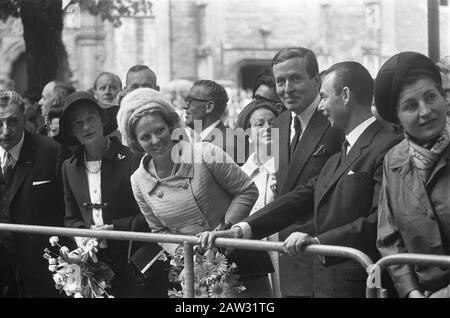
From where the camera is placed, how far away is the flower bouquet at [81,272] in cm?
818

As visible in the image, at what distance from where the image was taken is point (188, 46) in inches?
1736

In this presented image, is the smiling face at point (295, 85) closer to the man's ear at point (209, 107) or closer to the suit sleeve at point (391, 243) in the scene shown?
the suit sleeve at point (391, 243)

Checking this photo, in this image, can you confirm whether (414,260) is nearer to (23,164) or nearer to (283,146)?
(283,146)

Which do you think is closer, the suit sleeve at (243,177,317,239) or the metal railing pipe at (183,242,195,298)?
the metal railing pipe at (183,242,195,298)

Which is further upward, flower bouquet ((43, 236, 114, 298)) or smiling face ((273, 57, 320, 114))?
smiling face ((273, 57, 320, 114))

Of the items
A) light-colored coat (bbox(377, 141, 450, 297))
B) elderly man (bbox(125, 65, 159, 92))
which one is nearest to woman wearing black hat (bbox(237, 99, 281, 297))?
elderly man (bbox(125, 65, 159, 92))

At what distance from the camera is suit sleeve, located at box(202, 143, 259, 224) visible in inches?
299

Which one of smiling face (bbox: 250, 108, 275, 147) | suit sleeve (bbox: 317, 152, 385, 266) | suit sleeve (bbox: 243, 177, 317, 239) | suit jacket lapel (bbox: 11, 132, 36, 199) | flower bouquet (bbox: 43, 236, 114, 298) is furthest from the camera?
suit jacket lapel (bbox: 11, 132, 36, 199)

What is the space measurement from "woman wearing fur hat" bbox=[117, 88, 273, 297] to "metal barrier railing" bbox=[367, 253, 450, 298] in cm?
178

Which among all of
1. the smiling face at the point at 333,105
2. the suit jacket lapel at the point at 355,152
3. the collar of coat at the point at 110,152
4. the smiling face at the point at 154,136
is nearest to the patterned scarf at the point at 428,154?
the suit jacket lapel at the point at 355,152

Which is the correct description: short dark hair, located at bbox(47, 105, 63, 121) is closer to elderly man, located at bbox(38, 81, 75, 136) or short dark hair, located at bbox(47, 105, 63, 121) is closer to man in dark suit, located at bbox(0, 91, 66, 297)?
elderly man, located at bbox(38, 81, 75, 136)

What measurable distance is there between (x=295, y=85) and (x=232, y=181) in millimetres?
813

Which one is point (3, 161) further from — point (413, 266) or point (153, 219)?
point (413, 266)

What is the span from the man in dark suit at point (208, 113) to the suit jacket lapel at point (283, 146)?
154 cm
